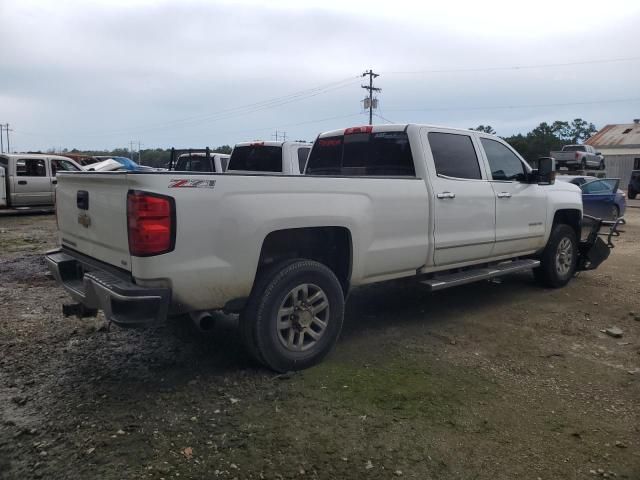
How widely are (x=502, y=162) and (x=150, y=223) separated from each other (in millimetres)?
4296

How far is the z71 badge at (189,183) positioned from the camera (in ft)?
11.0

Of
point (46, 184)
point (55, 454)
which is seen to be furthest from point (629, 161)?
point (55, 454)

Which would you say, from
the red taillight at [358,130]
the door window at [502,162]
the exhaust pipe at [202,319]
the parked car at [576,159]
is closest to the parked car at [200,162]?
the red taillight at [358,130]

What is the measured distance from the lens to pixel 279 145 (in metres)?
8.84

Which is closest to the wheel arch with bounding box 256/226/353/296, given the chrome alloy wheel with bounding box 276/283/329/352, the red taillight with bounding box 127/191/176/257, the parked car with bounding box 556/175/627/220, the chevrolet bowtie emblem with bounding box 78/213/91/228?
the chrome alloy wheel with bounding box 276/283/329/352

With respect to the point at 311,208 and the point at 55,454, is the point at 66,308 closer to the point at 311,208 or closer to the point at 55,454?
the point at 55,454

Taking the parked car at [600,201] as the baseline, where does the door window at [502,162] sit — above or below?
above

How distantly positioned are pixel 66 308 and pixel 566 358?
162 inches

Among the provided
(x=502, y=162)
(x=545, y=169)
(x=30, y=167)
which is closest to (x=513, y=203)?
(x=502, y=162)

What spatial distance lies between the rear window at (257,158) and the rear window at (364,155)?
273 centimetres

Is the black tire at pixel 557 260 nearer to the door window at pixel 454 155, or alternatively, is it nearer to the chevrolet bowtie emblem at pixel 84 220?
the door window at pixel 454 155

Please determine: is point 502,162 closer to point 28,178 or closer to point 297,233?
point 297,233

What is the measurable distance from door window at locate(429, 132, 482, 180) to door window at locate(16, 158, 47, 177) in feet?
46.5

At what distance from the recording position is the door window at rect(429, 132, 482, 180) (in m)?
5.31
